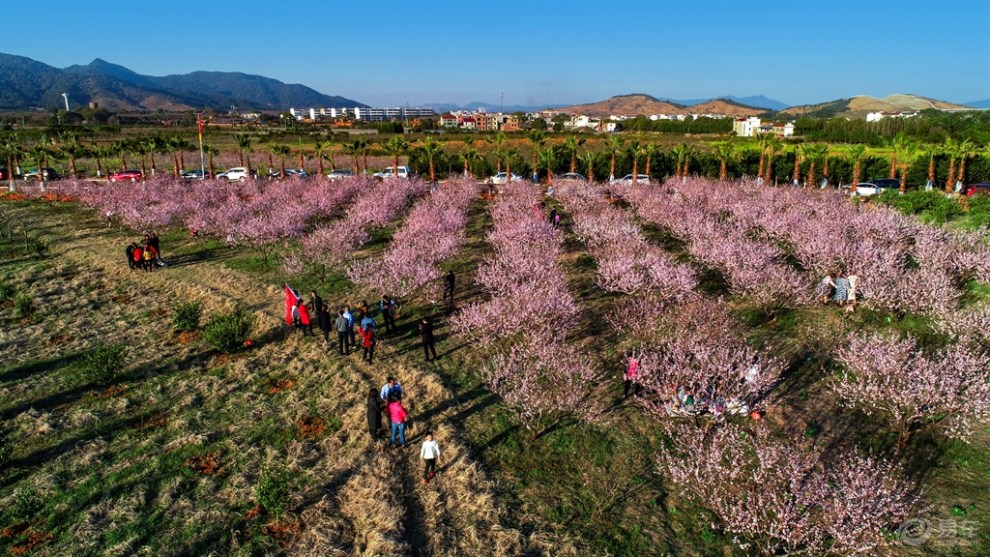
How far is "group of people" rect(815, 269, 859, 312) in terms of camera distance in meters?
18.2

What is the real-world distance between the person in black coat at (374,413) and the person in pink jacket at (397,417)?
240 mm

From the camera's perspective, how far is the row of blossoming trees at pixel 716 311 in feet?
30.7

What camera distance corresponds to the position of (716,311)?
48.9 ft

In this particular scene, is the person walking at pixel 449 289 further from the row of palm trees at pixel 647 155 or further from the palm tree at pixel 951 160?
the palm tree at pixel 951 160

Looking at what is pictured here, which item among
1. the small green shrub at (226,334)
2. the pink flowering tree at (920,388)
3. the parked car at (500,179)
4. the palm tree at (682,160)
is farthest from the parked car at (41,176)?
the pink flowering tree at (920,388)

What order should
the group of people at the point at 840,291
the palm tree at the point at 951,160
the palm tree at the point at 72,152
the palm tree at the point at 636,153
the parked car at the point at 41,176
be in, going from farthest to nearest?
the palm tree at the point at 72,152, the parked car at the point at 41,176, the palm tree at the point at 636,153, the palm tree at the point at 951,160, the group of people at the point at 840,291

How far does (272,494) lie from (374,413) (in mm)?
2706

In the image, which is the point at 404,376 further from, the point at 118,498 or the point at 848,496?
the point at 848,496

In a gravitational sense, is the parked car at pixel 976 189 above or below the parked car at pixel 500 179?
below

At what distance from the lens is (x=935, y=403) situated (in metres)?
11.4

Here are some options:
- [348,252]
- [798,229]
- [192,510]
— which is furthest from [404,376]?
[798,229]

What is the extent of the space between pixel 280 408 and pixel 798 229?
853 inches

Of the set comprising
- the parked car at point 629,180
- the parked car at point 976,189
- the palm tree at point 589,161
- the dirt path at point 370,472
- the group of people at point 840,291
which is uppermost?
the palm tree at point 589,161

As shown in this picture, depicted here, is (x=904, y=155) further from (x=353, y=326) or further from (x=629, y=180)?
(x=353, y=326)
